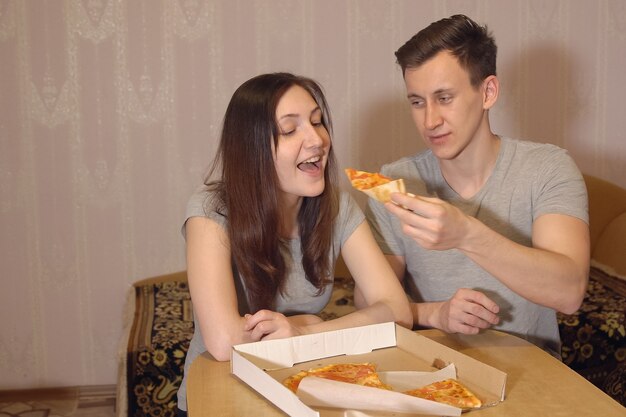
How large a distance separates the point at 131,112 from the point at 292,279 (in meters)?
1.88

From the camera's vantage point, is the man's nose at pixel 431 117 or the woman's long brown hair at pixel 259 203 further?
the man's nose at pixel 431 117

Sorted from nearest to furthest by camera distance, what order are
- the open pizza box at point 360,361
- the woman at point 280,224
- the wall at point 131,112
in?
1. the open pizza box at point 360,361
2. the woman at point 280,224
3. the wall at point 131,112

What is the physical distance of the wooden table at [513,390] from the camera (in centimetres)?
148

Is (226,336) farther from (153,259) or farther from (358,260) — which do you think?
(153,259)

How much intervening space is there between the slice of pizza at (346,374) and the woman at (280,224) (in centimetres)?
32

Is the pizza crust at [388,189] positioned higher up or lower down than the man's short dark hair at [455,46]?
lower down

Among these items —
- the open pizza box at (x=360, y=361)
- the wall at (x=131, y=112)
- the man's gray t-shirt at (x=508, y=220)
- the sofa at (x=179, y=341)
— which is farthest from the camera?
the wall at (x=131, y=112)

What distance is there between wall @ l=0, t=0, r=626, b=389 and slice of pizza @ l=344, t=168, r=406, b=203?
195 cm

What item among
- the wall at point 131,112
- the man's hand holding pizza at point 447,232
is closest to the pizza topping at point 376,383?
the man's hand holding pizza at point 447,232

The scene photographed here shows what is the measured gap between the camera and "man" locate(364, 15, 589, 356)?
211 cm

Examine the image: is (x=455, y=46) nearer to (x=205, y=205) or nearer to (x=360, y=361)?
(x=205, y=205)

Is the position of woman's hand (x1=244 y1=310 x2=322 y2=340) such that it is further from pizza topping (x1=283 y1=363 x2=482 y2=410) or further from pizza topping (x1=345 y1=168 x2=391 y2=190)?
pizza topping (x1=345 y1=168 x2=391 y2=190)

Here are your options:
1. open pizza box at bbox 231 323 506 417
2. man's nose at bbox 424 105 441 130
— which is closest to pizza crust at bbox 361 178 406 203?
open pizza box at bbox 231 323 506 417

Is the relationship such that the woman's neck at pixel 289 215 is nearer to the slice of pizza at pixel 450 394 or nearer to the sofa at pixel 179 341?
the slice of pizza at pixel 450 394
